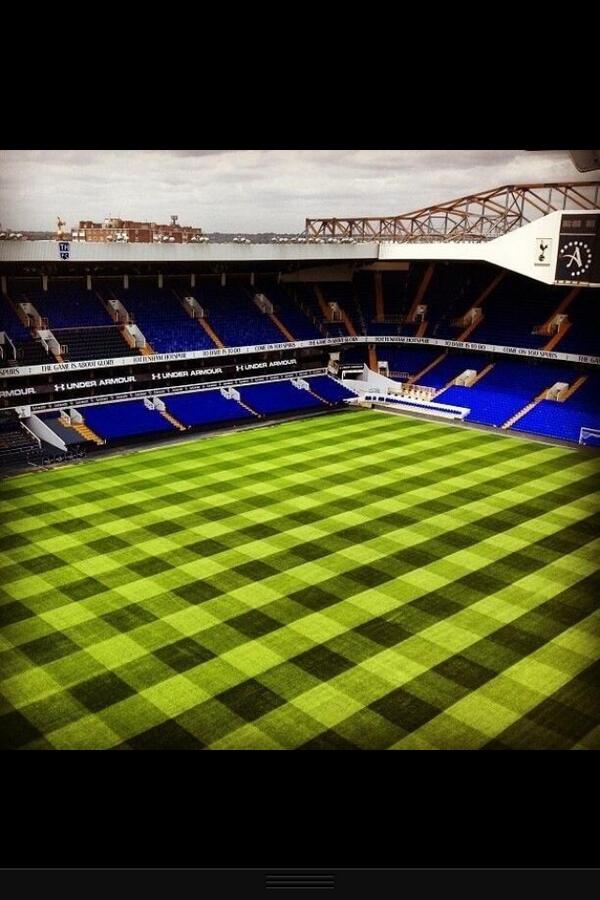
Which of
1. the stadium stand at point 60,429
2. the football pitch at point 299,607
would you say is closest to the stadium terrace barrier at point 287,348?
the stadium stand at point 60,429

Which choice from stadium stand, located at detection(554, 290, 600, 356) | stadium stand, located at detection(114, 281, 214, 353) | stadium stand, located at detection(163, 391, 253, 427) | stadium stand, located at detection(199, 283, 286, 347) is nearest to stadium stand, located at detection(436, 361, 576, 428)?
stadium stand, located at detection(554, 290, 600, 356)

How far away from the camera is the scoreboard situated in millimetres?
23641

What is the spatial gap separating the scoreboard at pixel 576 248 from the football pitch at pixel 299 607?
6.80 metres

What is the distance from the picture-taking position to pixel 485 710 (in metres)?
11.0

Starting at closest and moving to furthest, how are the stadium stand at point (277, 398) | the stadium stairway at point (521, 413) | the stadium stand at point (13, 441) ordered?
1. the stadium stand at point (13, 441)
2. the stadium stairway at point (521, 413)
3. the stadium stand at point (277, 398)

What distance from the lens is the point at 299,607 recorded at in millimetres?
13914

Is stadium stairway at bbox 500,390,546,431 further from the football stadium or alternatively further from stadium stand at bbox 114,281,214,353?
stadium stand at bbox 114,281,214,353

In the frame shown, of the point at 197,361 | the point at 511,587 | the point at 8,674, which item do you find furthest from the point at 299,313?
the point at 8,674

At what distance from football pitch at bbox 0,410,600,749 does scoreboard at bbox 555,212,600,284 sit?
680 cm

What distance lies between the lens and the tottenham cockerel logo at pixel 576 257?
2398cm

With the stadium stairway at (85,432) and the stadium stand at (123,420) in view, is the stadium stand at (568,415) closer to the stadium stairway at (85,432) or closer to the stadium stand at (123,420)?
the stadium stand at (123,420)
